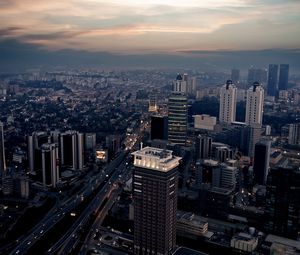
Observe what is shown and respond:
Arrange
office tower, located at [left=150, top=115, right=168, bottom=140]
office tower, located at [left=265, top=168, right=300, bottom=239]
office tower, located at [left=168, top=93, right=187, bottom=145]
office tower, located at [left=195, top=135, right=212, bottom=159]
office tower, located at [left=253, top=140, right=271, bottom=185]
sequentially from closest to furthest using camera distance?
office tower, located at [left=265, top=168, right=300, bottom=239] → office tower, located at [left=253, top=140, right=271, bottom=185] → office tower, located at [left=195, top=135, right=212, bottom=159] → office tower, located at [left=168, top=93, right=187, bottom=145] → office tower, located at [left=150, top=115, right=168, bottom=140]

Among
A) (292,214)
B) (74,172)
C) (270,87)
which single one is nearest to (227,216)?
(292,214)

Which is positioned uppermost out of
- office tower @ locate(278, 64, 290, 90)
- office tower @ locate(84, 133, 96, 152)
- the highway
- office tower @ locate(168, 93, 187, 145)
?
office tower @ locate(278, 64, 290, 90)

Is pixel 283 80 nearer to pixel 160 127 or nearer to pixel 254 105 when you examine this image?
pixel 254 105

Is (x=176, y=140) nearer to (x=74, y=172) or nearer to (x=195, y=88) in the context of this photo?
(x=74, y=172)

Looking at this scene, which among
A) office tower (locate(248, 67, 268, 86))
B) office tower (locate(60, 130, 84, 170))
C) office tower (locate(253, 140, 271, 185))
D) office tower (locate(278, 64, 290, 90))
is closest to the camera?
office tower (locate(253, 140, 271, 185))

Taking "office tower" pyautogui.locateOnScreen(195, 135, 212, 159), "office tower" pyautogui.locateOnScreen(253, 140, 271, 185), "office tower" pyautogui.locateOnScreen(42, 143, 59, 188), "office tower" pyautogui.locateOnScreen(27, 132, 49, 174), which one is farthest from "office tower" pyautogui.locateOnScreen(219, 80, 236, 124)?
"office tower" pyautogui.locateOnScreen(42, 143, 59, 188)

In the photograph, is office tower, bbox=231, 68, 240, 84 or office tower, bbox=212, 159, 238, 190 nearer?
office tower, bbox=212, 159, 238, 190

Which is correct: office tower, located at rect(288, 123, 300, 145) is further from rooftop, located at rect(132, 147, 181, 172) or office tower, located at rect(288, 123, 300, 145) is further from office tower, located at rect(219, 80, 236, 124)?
rooftop, located at rect(132, 147, 181, 172)
